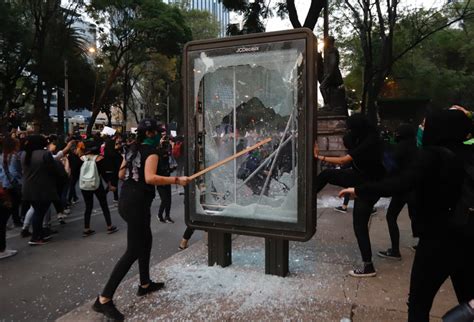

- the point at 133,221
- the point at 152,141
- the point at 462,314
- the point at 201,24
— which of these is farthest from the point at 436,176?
the point at 201,24

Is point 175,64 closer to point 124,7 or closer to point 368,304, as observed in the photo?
point 124,7

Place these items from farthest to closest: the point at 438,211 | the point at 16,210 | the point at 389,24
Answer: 1. the point at 389,24
2. the point at 16,210
3. the point at 438,211

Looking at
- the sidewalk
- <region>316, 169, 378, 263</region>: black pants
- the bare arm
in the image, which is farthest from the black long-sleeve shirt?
the bare arm

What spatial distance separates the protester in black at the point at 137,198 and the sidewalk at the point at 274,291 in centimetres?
26

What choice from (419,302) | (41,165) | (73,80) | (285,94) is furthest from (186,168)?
(73,80)

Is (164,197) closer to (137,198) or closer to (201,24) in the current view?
(137,198)

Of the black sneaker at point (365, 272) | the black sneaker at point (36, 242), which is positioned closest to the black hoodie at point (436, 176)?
the black sneaker at point (365, 272)

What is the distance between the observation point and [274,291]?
3852 millimetres

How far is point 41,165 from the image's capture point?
6.14 meters

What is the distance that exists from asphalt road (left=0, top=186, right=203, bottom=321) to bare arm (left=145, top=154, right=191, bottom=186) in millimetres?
1605

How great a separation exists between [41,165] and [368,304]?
5.07 metres

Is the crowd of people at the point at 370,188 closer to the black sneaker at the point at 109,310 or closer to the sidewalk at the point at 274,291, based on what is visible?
the black sneaker at the point at 109,310

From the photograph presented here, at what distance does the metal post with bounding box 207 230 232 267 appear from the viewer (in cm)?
452

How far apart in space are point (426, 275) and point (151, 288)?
2.54 metres
